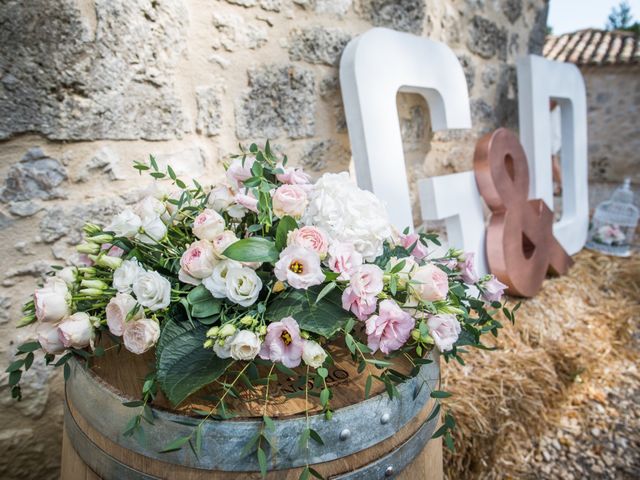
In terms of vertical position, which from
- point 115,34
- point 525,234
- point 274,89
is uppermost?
point 115,34

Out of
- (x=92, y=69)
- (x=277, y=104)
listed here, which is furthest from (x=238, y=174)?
(x=277, y=104)

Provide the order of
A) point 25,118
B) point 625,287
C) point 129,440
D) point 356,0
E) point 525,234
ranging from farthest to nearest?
point 625,287 < point 525,234 < point 356,0 < point 25,118 < point 129,440

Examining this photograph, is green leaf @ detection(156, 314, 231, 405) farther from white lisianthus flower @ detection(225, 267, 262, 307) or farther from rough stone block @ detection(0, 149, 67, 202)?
rough stone block @ detection(0, 149, 67, 202)

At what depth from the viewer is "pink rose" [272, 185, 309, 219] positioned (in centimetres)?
82

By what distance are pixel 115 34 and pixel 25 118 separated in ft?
1.02

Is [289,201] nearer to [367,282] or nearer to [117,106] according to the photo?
[367,282]

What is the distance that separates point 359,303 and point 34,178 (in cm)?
90

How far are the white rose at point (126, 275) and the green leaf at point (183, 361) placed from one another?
9 centimetres

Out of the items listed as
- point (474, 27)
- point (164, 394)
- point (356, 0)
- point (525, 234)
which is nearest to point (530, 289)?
point (525, 234)

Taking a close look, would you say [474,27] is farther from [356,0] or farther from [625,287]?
[625,287]

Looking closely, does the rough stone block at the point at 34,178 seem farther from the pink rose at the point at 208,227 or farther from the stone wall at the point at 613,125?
the stone wall at the point at 613,125

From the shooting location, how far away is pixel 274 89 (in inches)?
61.2

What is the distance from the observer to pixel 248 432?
2.21ft

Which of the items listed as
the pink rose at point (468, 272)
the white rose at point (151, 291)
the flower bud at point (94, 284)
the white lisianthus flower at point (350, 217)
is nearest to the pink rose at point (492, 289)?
the pink rose at point (468, 272)
